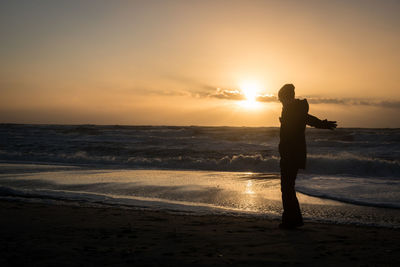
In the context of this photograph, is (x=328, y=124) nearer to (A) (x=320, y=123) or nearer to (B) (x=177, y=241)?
(A) (x=320, y=123)

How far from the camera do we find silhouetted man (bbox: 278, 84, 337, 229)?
540 cm

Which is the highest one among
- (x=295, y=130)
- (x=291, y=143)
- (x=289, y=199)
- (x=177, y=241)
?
(x=295, y=130)

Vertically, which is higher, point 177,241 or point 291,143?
point 291,143

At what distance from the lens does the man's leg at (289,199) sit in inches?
215

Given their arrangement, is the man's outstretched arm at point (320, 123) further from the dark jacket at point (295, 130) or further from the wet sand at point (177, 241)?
the wet sand at point (177, 241)

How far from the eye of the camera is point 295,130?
541cm

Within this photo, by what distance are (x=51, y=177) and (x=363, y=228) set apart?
29.1 ft

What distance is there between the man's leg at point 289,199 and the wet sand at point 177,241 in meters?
0.16

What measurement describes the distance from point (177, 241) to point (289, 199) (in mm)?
1789

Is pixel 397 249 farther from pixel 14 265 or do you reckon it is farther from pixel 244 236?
pixel 14 265

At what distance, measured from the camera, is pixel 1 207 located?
6.70 metres

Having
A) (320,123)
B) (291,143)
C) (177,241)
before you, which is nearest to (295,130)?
(291,143)

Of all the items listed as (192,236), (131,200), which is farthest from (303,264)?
(131,200)

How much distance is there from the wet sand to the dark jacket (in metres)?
0.96
